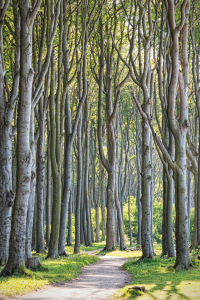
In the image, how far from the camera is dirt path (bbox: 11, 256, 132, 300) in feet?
22.2

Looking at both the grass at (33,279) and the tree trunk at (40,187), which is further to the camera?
the tree trunk at (40,187)

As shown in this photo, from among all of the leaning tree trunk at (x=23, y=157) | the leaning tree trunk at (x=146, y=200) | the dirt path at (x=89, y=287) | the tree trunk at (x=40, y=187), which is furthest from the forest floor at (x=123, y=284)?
the tree trunk at (x=40, y=187)

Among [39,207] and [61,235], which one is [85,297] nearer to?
[61,235]

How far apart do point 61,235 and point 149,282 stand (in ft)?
22.4

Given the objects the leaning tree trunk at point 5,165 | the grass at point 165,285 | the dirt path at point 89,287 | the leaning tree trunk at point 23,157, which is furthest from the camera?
the leaning tree trunk at point 5,165

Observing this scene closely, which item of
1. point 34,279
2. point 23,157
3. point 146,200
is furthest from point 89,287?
point 146,200

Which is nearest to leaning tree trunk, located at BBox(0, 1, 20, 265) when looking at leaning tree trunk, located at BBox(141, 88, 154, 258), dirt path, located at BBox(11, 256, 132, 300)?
dirt path, located at BBox(11, 256, 132, 300)

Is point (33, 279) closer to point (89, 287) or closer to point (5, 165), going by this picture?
point (89, 287)

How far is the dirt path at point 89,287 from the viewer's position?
6.77 m

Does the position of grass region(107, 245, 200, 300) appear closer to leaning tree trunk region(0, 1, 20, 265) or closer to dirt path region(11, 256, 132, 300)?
dirt path region(11, 256, 132, 300)

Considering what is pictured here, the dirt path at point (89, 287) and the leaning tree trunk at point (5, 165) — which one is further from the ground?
the leaning tree trunk at point (5, 165)

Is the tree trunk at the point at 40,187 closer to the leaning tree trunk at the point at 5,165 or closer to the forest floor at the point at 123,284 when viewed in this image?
the forest floor at the point at 123,284

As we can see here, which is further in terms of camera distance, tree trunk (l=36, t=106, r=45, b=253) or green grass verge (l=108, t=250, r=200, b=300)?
tree trunk (l=36, t=106, r=45, b=253)

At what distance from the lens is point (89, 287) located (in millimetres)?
8078
